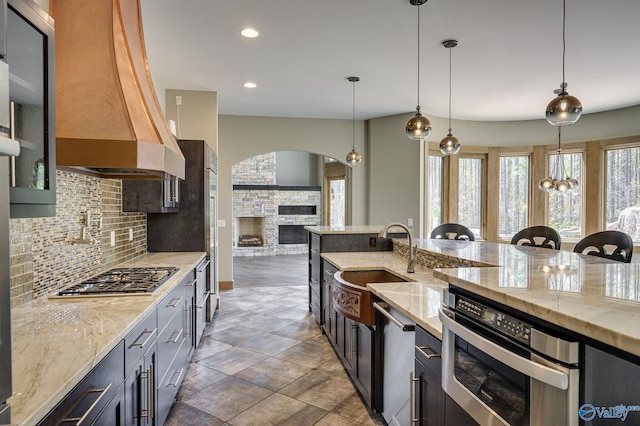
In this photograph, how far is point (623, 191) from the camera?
20.2ft

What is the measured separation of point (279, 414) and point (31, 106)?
224 centimetres

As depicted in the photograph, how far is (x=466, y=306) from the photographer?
134 centimetres

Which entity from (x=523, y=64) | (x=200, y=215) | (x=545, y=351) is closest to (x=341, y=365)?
(x=200, y=215)

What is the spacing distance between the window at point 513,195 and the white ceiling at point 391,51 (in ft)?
4.90

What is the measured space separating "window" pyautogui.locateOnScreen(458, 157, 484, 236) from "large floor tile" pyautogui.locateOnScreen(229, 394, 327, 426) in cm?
540

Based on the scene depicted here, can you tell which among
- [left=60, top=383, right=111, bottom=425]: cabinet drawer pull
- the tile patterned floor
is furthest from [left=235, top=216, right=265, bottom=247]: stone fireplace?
[left=60, top=383, right=111, bottom=425]: cabinet drawer pull

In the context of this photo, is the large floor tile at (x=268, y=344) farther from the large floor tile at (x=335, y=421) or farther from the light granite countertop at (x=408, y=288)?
the large floor tile at (x=335, y=421)

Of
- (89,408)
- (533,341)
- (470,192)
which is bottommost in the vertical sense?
(89,408)

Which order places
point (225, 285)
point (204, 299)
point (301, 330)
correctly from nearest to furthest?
1. point (204, 299)
2. point (301, 330)
3. point (225, 285)

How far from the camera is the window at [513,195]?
23.7 ft

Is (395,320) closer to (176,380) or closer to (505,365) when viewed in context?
(505,365)

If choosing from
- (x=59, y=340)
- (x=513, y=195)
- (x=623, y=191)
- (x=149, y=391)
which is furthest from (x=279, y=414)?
(x=623, y=191)

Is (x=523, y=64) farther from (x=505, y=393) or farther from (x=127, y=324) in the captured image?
(x=127, y=324)
